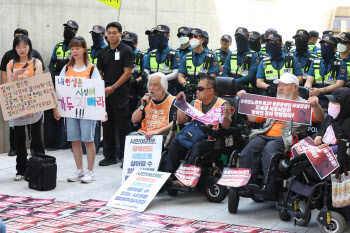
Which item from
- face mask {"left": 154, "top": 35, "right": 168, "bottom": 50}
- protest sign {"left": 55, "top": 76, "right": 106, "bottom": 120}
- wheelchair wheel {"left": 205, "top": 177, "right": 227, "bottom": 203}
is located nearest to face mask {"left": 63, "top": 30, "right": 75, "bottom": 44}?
face mask {"left": 154, "top": 35, "right": 168, "bottom": 50}

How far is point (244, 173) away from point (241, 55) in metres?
3.10

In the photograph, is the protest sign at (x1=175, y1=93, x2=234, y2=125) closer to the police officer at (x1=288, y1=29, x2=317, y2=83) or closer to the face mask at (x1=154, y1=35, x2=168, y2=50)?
the police officer at (x1=288, y1=29, x2=317, y2=83)

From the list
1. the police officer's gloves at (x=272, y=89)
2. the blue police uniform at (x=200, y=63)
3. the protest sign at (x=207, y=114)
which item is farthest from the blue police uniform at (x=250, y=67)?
the protest sign at (x=207, y=114)

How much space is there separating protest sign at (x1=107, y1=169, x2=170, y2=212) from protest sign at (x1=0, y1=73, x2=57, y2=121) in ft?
5.28

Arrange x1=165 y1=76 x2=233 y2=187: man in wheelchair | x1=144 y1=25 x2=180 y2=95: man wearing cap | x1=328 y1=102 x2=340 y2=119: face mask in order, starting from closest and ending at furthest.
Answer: x1=328 y1=102 x2=340 y2=119: face mask, x1=165 y1=76 x2=233 y2=187: man in wheelchair, x1=144 y1=25 x2=180 y2=95: man wearing cap

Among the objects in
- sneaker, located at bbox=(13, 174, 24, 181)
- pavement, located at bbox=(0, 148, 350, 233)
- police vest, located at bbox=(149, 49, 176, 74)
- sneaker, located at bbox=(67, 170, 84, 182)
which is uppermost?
police vest, located at bbox=(149, 49, 176, 74)

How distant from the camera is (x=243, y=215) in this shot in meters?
6.71

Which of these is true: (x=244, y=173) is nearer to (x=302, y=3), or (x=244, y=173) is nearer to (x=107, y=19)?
(x=107, y=19)

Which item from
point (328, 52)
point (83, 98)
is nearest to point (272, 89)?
point (328, 52)

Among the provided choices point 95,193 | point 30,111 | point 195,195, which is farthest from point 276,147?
point 30,111

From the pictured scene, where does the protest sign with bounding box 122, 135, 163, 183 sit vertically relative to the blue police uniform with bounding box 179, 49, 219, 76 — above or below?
below

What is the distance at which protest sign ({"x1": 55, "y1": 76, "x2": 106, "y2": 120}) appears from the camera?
26.1ft

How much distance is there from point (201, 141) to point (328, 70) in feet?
7.79

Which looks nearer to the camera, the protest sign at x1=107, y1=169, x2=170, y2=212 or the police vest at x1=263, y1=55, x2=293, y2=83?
the protest sign at x1=107, y1=169, x2=170, y2=212
